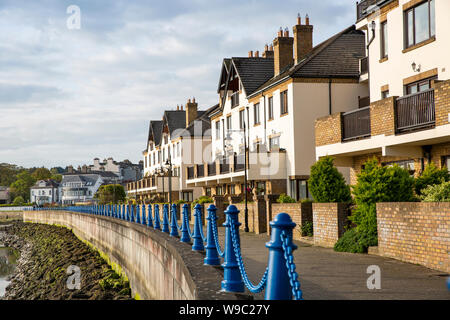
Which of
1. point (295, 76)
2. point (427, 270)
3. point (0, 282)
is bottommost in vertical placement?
point (0, 282)

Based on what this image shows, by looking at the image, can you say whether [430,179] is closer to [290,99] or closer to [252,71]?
[290,99]

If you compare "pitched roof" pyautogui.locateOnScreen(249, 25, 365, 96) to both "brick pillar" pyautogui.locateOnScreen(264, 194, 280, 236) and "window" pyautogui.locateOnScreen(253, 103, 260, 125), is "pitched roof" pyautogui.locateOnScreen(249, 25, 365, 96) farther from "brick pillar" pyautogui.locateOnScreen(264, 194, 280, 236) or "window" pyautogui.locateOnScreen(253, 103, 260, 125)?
"brick pillar" pyautogui.locateOnScreen(264, 194, 280, 236)

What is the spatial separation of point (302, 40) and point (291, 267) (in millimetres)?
31803

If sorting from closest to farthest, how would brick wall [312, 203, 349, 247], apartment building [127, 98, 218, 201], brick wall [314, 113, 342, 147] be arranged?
brick wall [312, 203, 349, 247]
brick wall [314, 113, 342, 147]
apartment building [127, 98, 218, 201]

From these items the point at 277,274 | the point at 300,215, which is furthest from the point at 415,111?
the point at 277,274

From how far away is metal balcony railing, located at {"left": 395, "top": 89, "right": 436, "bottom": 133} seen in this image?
1703 cm

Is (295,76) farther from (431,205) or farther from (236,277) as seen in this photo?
(236,277)

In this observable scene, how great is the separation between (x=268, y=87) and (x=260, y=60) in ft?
22.6

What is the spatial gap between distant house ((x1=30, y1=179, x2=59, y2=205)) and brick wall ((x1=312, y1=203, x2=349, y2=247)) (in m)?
159

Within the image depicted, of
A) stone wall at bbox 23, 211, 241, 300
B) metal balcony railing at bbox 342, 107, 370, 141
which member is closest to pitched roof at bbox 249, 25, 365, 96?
metal balcony railing at bbox 342, 107, 370, 141

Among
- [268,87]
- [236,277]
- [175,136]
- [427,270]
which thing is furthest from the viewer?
[175,136]

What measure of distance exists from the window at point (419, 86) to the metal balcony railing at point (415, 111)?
1.30 metres

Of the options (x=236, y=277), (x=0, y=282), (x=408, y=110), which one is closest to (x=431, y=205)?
(x=236, y=277)

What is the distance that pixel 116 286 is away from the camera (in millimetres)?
19094
